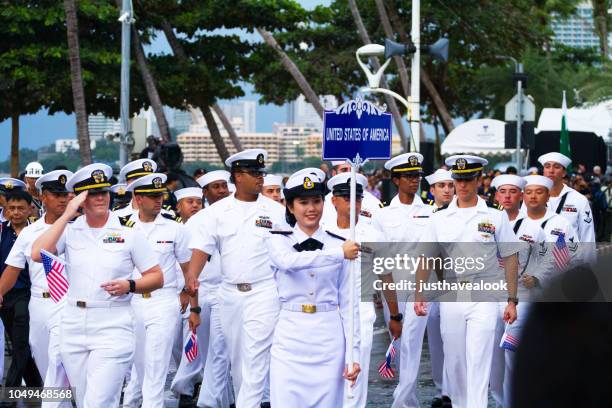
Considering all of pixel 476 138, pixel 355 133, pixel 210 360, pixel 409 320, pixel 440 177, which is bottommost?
pixel 210 360

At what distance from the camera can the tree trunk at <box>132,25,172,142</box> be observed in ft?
97.1

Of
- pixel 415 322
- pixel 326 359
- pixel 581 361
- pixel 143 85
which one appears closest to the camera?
pixel 581 361

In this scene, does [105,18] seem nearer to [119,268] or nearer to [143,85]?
[143,85]

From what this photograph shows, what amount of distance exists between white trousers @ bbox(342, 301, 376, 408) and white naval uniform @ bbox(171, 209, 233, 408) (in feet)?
5.20

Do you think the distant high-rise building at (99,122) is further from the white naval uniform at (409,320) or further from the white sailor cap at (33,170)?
the white naval uniform at (409,320)

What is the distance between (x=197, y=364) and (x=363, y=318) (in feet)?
7.81

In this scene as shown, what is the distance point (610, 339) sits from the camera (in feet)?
5.00

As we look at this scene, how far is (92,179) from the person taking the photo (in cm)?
789

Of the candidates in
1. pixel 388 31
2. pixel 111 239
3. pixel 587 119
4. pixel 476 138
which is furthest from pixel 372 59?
pixel 111 239

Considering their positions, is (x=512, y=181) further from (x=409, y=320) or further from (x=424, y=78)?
(x=424, y=78)

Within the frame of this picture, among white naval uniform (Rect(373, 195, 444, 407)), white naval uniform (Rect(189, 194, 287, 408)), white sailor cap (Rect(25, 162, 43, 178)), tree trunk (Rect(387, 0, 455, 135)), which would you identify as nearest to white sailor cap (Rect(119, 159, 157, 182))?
white naval uniform (Rect(189, 194, 287, 408))

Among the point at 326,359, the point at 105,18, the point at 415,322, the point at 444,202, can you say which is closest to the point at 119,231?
the point at 326,359

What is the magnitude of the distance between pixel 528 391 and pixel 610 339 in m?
0.12

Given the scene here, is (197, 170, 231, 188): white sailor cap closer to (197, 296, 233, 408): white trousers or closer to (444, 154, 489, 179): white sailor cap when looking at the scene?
(197, 296, 233, 408): white trousers
